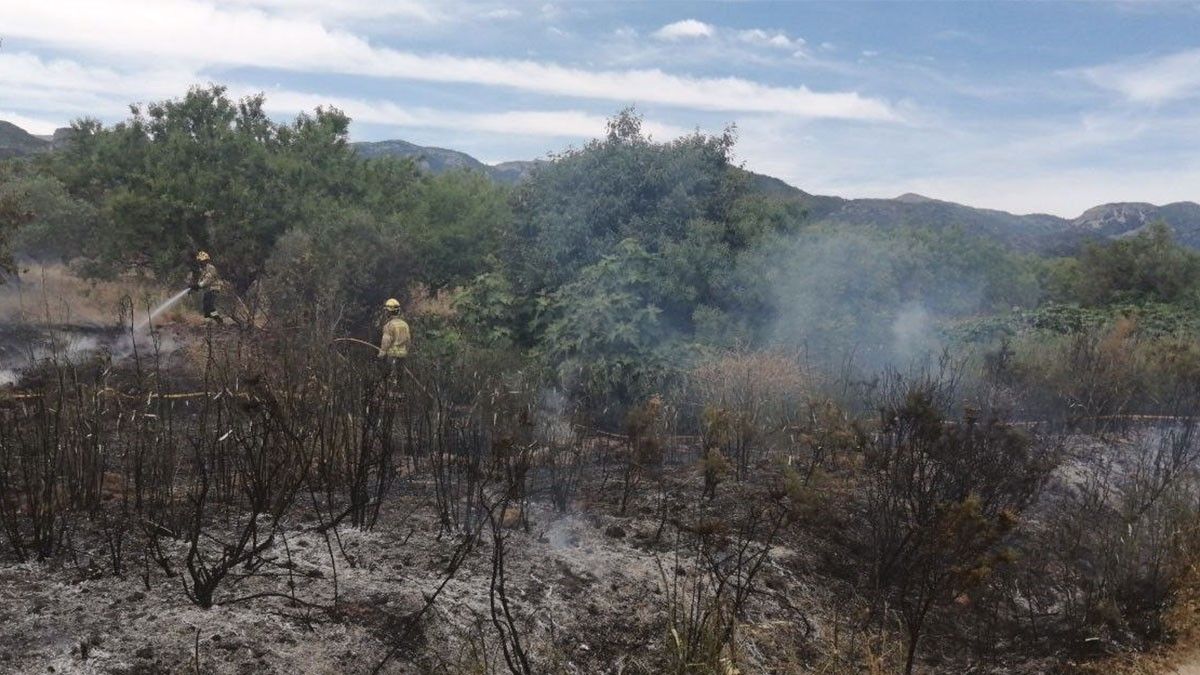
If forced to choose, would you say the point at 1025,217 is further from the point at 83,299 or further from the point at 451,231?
the point at 83,299

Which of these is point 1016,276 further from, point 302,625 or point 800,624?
point 302,625

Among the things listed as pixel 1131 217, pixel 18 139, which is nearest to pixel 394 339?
pixel 18 139

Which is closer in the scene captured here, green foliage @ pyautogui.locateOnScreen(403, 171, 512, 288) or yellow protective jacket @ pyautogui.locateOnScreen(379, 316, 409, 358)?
yellow protective jacket @ pyautogui.locateOnScreen(379, 316, 409, 358)

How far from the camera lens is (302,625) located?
4.29 meters

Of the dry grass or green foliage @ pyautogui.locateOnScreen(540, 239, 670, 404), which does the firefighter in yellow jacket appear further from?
the dry grass

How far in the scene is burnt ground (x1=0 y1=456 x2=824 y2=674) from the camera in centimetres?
400

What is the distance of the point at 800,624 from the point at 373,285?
11.3 m

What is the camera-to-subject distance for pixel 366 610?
4.51 metres

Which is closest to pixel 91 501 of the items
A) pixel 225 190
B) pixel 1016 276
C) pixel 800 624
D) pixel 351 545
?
pixel 351 545

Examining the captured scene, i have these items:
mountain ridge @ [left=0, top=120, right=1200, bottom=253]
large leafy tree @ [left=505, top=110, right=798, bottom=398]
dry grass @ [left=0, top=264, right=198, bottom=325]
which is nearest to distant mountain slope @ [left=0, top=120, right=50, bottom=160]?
mountain ridge @ [left=0, top=120, right=1200, bottom=253]

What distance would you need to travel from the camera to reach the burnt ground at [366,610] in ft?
13.1

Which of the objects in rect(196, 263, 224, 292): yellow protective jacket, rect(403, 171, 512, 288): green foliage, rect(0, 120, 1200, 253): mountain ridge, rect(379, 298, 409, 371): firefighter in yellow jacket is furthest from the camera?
rect(0, 120, 1200, 253): mountain ridge

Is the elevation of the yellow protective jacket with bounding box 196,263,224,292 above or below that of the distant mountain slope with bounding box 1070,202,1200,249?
below

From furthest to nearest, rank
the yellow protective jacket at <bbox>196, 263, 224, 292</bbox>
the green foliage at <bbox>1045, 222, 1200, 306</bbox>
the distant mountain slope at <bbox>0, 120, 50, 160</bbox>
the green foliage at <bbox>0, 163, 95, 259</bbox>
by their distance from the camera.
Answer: the distant mountain slope at <bbox>0, 120, 50, 160</bbox>
the green foliage at <bbox>1045, 222, 1200, 306</bbox>
the green foliage at <bbox>0, 163, 95, 259</bbox>
the yellow protective jacket at <bbox>196, 263, 224, 292</bbox>
